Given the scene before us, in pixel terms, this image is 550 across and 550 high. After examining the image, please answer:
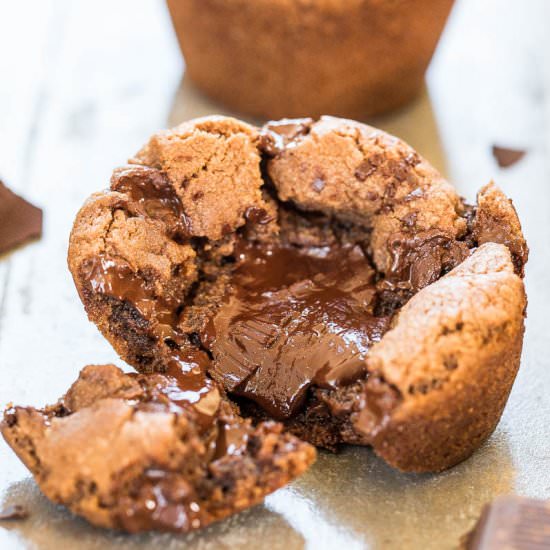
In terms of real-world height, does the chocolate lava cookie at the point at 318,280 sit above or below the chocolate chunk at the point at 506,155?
above

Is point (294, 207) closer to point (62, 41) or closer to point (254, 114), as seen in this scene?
point (254, 114)

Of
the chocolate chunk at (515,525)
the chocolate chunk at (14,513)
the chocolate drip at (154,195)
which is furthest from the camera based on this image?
the chocolate drip at (154,195)

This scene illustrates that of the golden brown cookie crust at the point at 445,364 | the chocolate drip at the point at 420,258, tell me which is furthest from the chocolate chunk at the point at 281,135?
the golden brown cookie crust at the point at 445,364

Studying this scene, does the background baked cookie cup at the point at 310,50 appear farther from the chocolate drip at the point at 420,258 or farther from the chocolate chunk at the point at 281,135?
the chocolate drip at the point at 420,258

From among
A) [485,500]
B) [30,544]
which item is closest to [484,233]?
[485,500]

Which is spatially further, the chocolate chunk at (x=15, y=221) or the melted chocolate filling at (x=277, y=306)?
the chocolate chunk at (x=15, y=221)

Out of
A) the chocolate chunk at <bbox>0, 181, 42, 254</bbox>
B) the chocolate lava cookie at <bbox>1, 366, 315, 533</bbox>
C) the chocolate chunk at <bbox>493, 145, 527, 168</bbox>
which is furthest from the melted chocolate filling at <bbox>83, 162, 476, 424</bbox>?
the chocolate chunk at <bbox>493, 145, 527, 168</bbox>
